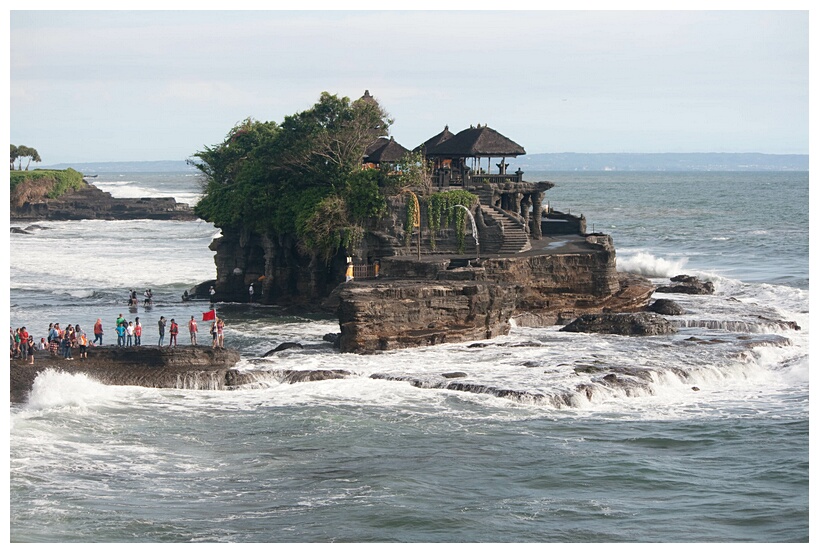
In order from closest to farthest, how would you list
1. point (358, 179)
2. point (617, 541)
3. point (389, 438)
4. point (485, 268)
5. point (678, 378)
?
point (617, 541) < point (389, 438) < point (678, 378) < point (485, 268) < point (358, 179)

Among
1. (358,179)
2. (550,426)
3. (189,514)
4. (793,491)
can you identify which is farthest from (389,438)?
(358,179)

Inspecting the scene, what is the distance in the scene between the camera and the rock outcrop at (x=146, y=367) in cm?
3341

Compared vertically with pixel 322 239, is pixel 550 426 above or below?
below

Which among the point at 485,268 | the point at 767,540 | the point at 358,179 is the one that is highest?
the point at 358,179

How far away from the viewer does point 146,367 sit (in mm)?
34156

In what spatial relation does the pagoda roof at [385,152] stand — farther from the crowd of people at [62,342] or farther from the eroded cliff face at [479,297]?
the crowd of people at [62,342]

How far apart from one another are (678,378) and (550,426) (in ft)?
20.1

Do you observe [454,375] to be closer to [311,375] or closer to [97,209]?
[311,375]

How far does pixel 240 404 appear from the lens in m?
32.0

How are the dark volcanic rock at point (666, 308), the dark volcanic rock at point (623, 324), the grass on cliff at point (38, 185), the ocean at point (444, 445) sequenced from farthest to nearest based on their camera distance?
the grass on cliff at point (38, 185) → the dark volcanic rock at point (666, 308) → the dark volcanic rock at point (623, 324) → the ocean at point (444, 445)

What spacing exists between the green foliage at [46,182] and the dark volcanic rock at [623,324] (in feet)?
231

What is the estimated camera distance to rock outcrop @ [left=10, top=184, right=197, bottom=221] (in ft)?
345

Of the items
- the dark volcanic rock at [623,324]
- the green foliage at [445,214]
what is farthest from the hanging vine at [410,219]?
the dark volcanic rock at [623,324]

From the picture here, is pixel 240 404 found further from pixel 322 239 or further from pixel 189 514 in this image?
pixel 322 239
